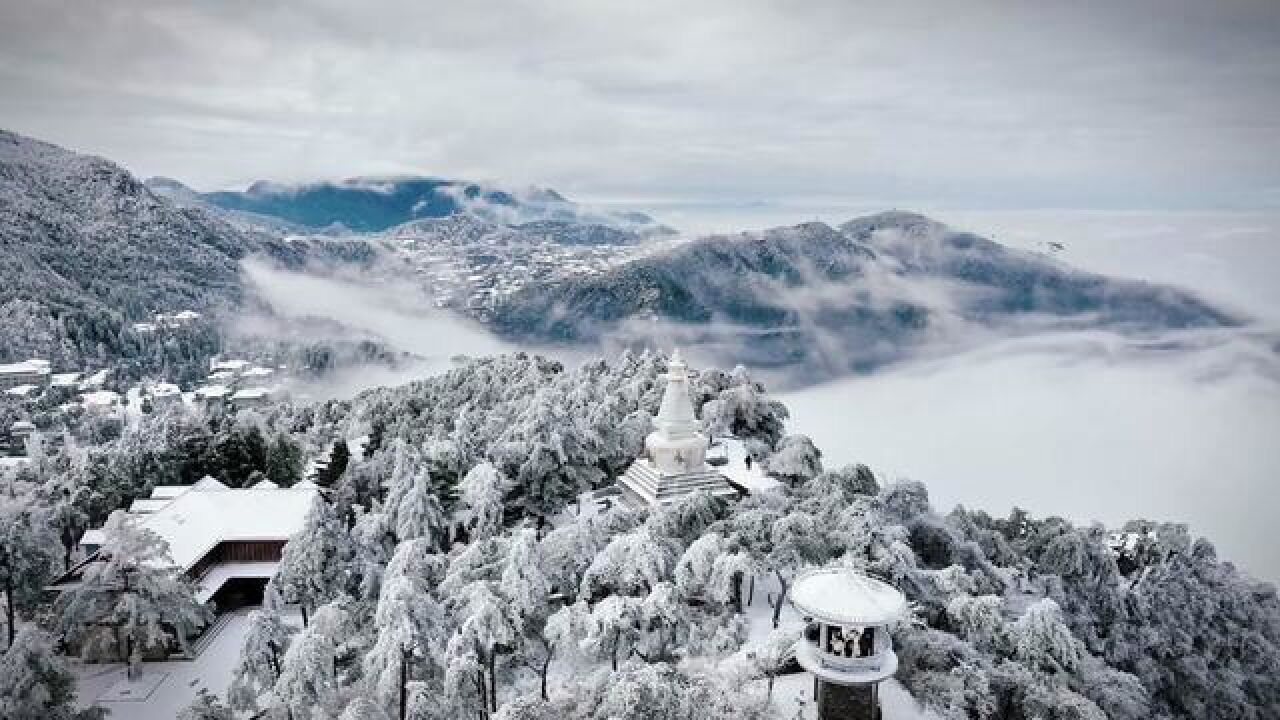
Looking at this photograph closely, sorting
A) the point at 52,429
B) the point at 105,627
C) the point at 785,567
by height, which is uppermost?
the point at 785,567

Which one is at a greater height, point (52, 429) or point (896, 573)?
point (896, 573)

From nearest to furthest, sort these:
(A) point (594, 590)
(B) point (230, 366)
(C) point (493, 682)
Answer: (C) point (493, 682) → (A) point (594, 590) → (B) point (230, 366)

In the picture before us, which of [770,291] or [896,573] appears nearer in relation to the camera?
[896,573]

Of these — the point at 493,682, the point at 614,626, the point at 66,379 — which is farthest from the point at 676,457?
the point at 66,379

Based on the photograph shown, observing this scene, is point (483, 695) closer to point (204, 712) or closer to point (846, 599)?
point (204, 712)

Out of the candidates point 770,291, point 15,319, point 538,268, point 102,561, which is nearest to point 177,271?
point 15,319

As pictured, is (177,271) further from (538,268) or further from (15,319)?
(538,268)
